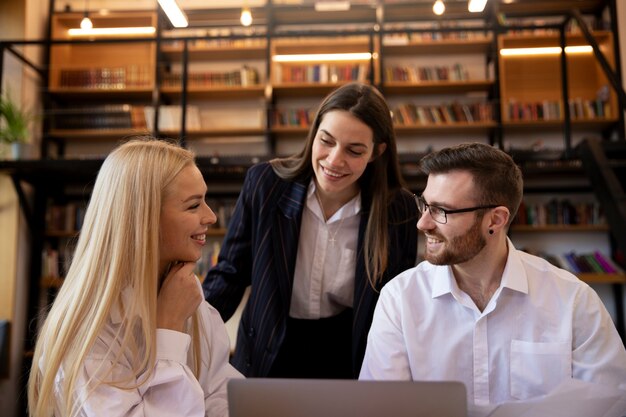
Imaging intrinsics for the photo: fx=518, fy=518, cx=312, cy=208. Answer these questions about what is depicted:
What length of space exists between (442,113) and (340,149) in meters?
3.71

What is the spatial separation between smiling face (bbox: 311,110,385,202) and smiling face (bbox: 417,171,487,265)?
251mm

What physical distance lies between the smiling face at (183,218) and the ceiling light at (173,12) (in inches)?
121

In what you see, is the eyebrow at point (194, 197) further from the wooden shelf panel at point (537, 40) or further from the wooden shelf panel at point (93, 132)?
the wooden shelf panel at point (537, 40)

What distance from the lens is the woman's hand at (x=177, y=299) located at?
110 centimetres

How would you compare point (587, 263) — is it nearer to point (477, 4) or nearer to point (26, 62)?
point (477, 4)

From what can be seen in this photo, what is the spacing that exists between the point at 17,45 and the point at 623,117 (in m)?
5.57

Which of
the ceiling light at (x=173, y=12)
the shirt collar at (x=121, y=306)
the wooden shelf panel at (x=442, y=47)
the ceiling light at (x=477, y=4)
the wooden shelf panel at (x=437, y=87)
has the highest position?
the wooden shelf panel at (x=442, y=47)

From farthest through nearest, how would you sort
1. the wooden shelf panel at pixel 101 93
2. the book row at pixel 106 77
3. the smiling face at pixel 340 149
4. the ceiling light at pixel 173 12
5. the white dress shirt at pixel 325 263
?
the book row at pixel 106 77 < the wooden shelf panel at pixel 101 93 < the ceiling light at pixel 173 12 < the white dress shirt at pixel 325 263 < the smiling face at pixel 340 149

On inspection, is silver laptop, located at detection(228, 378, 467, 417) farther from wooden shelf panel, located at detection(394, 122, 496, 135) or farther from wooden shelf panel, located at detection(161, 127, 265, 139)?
wooden shelf panel, located at detection(161, 127, 265, 139)

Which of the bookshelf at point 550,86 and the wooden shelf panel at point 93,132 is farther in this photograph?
the wooden shelf panel at point 93,132

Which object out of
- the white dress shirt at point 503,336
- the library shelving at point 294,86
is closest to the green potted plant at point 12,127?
the library shelving at point 294,86

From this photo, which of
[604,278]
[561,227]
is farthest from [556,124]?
[604,278]

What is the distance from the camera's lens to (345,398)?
0.78 metres

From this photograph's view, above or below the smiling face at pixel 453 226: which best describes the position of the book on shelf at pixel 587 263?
below
